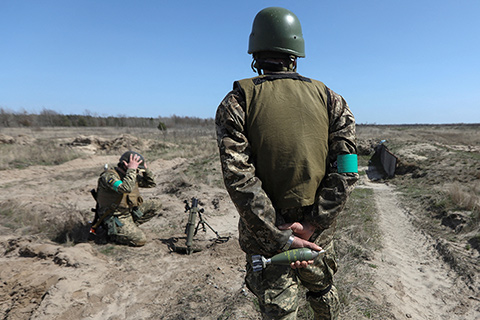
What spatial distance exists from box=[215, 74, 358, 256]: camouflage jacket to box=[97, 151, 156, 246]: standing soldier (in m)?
3.43

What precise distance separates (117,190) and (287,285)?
3.68m

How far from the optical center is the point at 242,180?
1464mm

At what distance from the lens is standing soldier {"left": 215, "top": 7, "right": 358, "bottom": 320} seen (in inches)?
60.0

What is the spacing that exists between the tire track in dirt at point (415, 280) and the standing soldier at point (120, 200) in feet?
12.9

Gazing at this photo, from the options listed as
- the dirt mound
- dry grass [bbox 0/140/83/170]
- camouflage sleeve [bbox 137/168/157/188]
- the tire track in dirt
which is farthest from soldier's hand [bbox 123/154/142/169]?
the dirt mound

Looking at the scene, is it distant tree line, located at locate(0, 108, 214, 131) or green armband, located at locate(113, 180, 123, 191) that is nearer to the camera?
green armband, located at locate(113, 180, 123, 191)

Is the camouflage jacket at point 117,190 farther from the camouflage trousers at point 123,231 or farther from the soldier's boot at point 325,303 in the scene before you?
the soldier's boot at point 325,303

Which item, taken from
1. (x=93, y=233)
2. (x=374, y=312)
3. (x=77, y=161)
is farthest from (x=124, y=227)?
(x=77, y=161)

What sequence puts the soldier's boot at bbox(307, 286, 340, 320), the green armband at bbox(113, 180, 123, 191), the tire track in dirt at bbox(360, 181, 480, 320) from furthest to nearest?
the green armband at bbox(113, 180, 123, 191), the tire track in dirt at bbox(360, 181, 480, 320), the soldier's boot at bbox(307, 286, 340, 320)

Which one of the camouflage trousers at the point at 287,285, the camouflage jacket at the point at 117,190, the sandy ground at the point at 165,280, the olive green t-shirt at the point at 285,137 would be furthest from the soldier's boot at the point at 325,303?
the camouflage jacket at the point at 117,190

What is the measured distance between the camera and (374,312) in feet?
Result: 9.46

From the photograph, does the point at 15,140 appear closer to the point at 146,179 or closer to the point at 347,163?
the point at 146,179

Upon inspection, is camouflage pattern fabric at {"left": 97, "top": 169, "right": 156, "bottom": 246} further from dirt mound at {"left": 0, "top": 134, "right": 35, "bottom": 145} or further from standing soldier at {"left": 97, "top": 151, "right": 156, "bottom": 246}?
dirt mound at {"left": 0, "top": 134, "right": 35, "bottom": 145}

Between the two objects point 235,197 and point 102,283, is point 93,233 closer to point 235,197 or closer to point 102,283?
point 102,283
